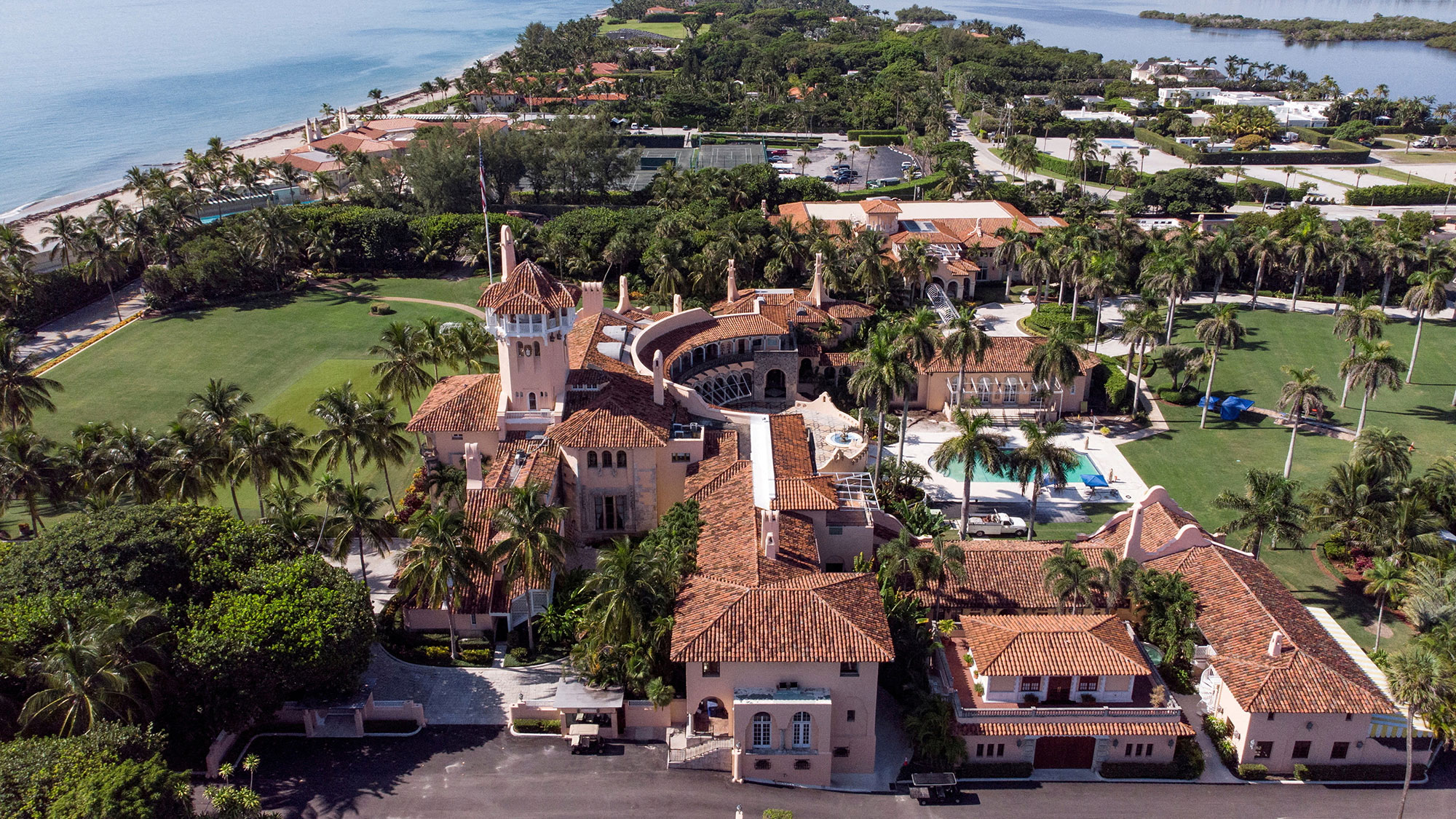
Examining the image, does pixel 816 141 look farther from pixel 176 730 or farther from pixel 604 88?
pixel 176 730

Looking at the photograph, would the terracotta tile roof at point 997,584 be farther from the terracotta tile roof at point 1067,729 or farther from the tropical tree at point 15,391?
the tropical tree at point 15,391

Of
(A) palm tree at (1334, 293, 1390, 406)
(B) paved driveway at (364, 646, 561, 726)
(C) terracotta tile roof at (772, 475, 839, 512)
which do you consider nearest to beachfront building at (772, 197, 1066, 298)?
(A) palm tree at (1334, 293, 1390, 406)

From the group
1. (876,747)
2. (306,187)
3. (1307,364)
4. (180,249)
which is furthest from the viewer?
(306,187)

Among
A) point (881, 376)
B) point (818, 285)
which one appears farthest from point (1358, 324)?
point (881, 376)

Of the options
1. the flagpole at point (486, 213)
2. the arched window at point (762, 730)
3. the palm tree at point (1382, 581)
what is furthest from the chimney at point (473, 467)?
the palm tree at point (1382, 581)

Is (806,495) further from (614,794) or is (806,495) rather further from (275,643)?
(275,643)

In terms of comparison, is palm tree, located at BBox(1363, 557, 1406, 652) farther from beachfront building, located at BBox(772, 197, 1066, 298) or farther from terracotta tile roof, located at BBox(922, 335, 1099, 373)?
beachfront building, located at BBox(772, 197, 1066, 298)

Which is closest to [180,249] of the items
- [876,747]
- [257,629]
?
[257,629]
